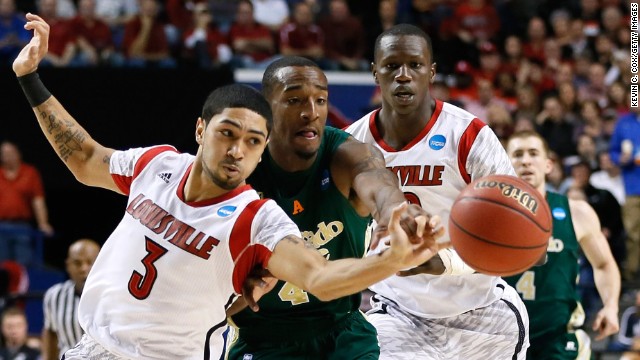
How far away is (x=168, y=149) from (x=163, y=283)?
78 cm

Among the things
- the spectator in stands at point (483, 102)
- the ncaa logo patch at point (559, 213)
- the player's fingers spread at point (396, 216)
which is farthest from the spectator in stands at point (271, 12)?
the player's fingers spread at point (396, 216)

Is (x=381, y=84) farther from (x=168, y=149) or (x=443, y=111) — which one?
(x=168, y=149)

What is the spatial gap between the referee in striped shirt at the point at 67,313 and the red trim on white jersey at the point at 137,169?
460 centimetres

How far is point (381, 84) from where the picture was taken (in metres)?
6.21

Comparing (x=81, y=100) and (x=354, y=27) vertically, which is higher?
(x=354, y=27)

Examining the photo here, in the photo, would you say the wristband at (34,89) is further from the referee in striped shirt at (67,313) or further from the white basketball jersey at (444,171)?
the referee in striped shirt at (67,313)

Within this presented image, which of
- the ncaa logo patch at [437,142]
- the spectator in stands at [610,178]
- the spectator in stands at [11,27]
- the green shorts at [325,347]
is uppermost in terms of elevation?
the spectator in stands at [11,27]

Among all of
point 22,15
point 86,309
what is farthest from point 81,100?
point 86,309

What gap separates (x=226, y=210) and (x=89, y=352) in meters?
0.95

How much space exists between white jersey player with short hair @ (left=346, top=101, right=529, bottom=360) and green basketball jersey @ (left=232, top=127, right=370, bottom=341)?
665 mm

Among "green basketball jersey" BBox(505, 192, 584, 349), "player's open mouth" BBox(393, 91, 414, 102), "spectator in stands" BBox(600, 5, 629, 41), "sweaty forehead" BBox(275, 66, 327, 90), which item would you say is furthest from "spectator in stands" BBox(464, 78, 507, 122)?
"sweaty forehead" BBox(275, 66, 327, 90)

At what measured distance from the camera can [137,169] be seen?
505cm

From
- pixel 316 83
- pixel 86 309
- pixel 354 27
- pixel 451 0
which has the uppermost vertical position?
pixel 451 0

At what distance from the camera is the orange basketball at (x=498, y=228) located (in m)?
4.49
